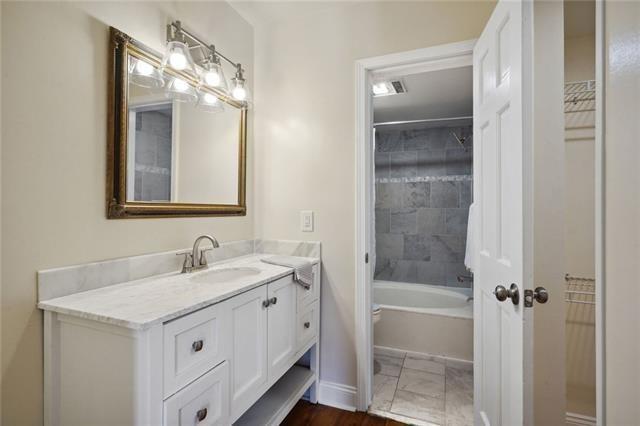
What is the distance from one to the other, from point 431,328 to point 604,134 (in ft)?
6.77

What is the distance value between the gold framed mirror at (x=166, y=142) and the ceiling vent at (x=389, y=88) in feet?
3.85

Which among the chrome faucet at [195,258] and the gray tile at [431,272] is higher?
the chrome faucet at [195,258]

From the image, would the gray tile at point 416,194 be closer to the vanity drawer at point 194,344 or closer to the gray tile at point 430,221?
the gray tile at point 430,221

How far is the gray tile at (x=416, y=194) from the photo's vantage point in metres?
3.52

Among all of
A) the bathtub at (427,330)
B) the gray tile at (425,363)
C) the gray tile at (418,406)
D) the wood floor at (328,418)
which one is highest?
the bathtub at (427,330)

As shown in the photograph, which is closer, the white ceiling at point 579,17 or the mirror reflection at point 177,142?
the mirror reflection at point 177,142

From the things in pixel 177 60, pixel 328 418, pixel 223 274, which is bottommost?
pixel 328 418

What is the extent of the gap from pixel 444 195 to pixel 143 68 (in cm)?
309

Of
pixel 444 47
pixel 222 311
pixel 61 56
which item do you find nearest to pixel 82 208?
pixel 61 56

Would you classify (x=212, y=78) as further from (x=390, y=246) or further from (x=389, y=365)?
(x=390, y=246)

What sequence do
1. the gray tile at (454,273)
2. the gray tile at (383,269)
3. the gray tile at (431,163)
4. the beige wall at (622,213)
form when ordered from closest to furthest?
the beige wall at (622,213) < the gray tile at (454,273) < the gray tile at (431,163) < the gray tile at (383,269)

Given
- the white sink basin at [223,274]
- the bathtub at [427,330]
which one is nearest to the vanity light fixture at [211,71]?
the white sink basin at [223,274]

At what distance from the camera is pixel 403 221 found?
3617 millimetres

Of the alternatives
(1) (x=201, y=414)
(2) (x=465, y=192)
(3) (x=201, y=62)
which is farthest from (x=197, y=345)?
(2) (x=465, y=192)
